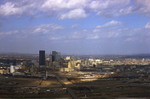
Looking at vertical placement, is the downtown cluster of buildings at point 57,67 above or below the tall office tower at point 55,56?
below

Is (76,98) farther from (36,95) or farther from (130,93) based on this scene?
(130,93)

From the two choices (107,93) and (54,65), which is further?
(54,65)

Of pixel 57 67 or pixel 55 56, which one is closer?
pixel 57 67

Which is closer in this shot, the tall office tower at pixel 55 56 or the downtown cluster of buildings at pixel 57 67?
the downtown cluster of buildings at pixel 57 67

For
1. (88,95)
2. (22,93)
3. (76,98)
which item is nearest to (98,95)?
(88,95)

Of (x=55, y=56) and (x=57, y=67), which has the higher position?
(x=55, y=56)

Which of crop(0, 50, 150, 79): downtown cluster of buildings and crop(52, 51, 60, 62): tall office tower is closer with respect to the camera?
crop(0, 50, 150, 79): downtown cluster of buildings

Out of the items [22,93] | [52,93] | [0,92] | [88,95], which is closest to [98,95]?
[88,95]

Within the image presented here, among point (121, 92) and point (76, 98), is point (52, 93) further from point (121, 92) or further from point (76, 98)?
point (121, 92)

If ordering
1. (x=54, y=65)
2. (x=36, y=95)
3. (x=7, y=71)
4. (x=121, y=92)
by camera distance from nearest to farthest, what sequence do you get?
(x=36, y=95), (x=121, y=92), (x=7, y=71), (x=54, y=65)

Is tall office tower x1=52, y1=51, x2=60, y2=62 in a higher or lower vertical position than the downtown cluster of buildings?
higher

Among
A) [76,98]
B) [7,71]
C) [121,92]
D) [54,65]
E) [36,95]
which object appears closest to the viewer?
[76,98]
